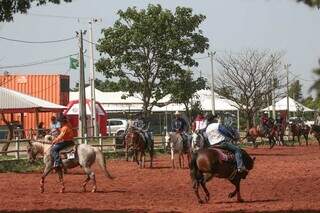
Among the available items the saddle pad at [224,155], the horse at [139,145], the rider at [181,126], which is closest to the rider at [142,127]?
the horse at [139,145]

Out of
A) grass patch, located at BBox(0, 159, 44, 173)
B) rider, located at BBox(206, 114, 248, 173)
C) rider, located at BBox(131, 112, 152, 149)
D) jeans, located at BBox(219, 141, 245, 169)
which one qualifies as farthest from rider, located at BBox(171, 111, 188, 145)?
jeans, located at BBox(219, 141, 245, 169)

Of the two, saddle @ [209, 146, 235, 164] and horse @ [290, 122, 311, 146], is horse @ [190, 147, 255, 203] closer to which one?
saddle @ [209, 146, 235, 164]

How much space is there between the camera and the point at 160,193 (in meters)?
18.8

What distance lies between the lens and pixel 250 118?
5597 cm

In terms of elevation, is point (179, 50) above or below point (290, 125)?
above

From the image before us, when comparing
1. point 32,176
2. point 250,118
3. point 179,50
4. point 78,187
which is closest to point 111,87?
point 179,50

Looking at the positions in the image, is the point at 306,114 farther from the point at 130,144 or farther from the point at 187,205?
the point at 187,205

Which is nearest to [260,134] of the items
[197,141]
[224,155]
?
[197,141]

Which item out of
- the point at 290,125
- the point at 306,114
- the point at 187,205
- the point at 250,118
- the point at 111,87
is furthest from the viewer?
the point at 306,114

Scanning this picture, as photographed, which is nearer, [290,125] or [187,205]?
[187,205]

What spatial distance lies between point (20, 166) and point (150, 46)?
17.1m

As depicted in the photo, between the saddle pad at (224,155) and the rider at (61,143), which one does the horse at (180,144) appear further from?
the saddle pad at (224,155)

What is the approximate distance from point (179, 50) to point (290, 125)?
12958mm

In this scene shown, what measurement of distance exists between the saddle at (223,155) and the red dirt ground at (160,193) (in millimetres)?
981
